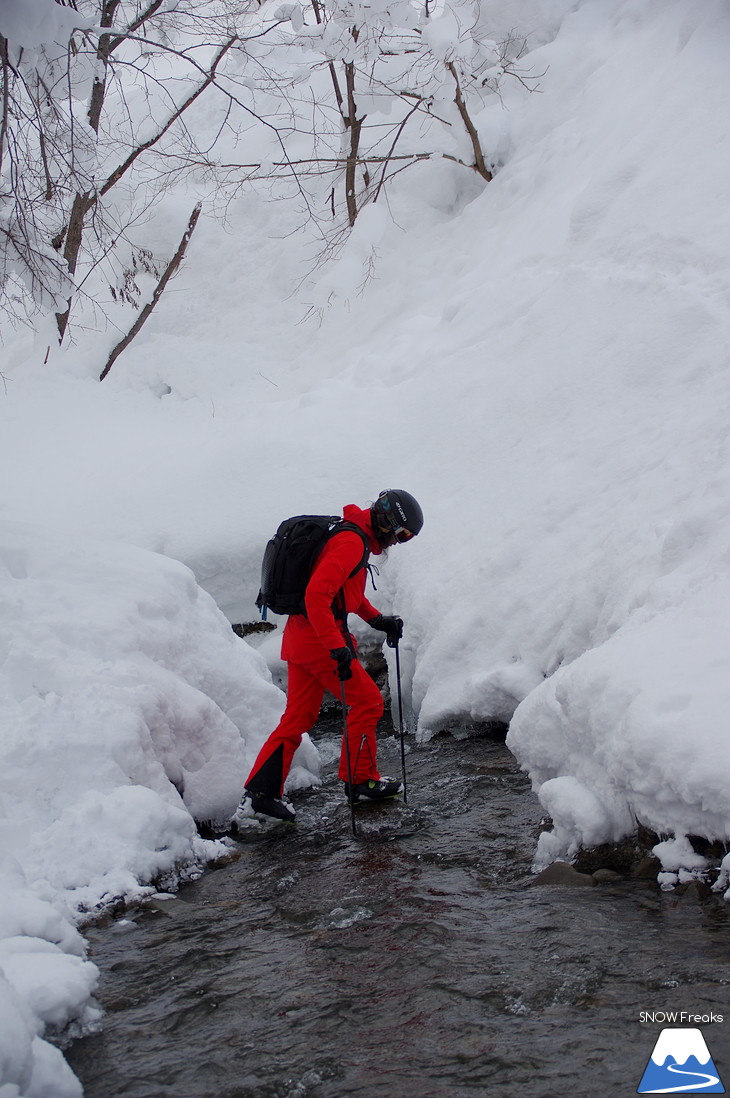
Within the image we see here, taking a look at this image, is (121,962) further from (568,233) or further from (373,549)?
(568,233)

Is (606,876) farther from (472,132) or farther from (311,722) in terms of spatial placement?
(472,132)

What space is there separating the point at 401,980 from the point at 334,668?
8.20 ft

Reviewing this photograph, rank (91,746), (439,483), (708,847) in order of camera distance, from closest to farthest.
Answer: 1. (708,847)
2. (91,746)
3. (439,483)

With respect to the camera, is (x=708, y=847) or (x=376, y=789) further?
(x=376, y=789)

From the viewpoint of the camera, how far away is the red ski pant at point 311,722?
5.64 metres

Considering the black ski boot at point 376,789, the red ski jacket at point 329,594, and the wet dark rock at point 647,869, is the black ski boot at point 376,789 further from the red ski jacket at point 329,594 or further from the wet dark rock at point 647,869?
the wet dark rock at point 647,869

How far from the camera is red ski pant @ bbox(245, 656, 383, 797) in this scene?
18.5 feet

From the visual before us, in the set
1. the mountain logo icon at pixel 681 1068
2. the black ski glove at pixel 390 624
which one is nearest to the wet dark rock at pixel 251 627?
the black ski glove at pixel 390 624

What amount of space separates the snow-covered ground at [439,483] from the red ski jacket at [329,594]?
2.37ft

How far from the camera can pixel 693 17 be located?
1170cm

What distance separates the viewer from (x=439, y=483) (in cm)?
914

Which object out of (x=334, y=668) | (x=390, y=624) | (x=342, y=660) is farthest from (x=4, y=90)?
(x=390, y=624)

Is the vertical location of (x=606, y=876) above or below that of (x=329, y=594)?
below

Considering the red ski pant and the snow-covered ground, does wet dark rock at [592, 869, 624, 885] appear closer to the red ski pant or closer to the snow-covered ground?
the snow-covered ground
